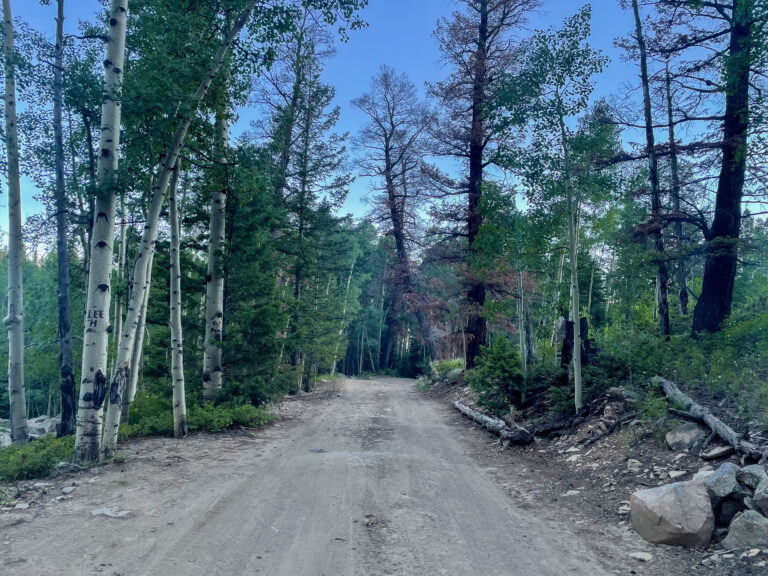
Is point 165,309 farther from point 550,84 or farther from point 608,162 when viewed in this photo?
point 608,162

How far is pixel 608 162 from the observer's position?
10.5 meters

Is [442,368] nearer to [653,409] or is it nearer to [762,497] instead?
[653,409]

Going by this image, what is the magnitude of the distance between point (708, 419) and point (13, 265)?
485 inches

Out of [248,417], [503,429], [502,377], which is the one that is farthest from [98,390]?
[502,377]

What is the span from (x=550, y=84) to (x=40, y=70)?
10661mm

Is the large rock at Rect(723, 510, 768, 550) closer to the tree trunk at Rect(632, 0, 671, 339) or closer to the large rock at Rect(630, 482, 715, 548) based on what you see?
the large rock at Rect(630, 482, 715, 548)

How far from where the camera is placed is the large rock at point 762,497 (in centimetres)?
394

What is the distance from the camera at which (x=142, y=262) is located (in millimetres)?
7656

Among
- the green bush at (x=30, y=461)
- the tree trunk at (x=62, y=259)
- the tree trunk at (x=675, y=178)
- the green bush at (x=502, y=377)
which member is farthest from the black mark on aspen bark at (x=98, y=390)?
the tree trunk at (x=675, y=178)

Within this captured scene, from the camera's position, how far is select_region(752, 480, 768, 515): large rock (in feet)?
12.9

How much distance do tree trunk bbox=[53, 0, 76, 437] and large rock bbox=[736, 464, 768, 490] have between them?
12735mm

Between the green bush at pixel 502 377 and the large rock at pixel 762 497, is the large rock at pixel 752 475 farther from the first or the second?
the green bush at pixel 502 377

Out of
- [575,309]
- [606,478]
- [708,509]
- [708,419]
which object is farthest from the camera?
[575,309]

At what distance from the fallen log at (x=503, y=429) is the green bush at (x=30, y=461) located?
748 cm
